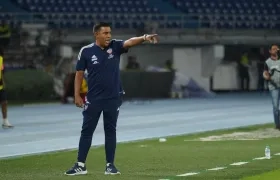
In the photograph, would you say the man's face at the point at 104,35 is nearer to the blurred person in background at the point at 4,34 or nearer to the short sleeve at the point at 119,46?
the short sleeve at the point at 119,46

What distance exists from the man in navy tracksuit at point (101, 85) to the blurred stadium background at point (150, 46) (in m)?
23.9

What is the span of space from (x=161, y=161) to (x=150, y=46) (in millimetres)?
29907

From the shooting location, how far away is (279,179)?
12250mm

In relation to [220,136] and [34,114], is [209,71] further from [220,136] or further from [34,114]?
[220,136]

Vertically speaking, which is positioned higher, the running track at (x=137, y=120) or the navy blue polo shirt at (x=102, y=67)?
the navy blue polo shirt at (x=102, y=67)

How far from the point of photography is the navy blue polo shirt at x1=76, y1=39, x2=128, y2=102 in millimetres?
12875

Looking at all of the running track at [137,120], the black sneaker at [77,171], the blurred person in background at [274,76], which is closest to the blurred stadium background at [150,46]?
the running track at [137,120]

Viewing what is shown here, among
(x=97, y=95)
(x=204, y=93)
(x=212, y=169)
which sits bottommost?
(x=204, y=93)

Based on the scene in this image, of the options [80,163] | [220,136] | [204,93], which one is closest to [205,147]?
[220,136]

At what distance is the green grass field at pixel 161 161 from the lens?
13.0 meters

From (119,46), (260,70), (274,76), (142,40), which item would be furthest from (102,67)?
(260,70)

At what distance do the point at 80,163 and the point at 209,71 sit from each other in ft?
101

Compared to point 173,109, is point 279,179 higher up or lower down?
higher up

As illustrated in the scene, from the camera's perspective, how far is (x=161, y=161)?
1518 cm
